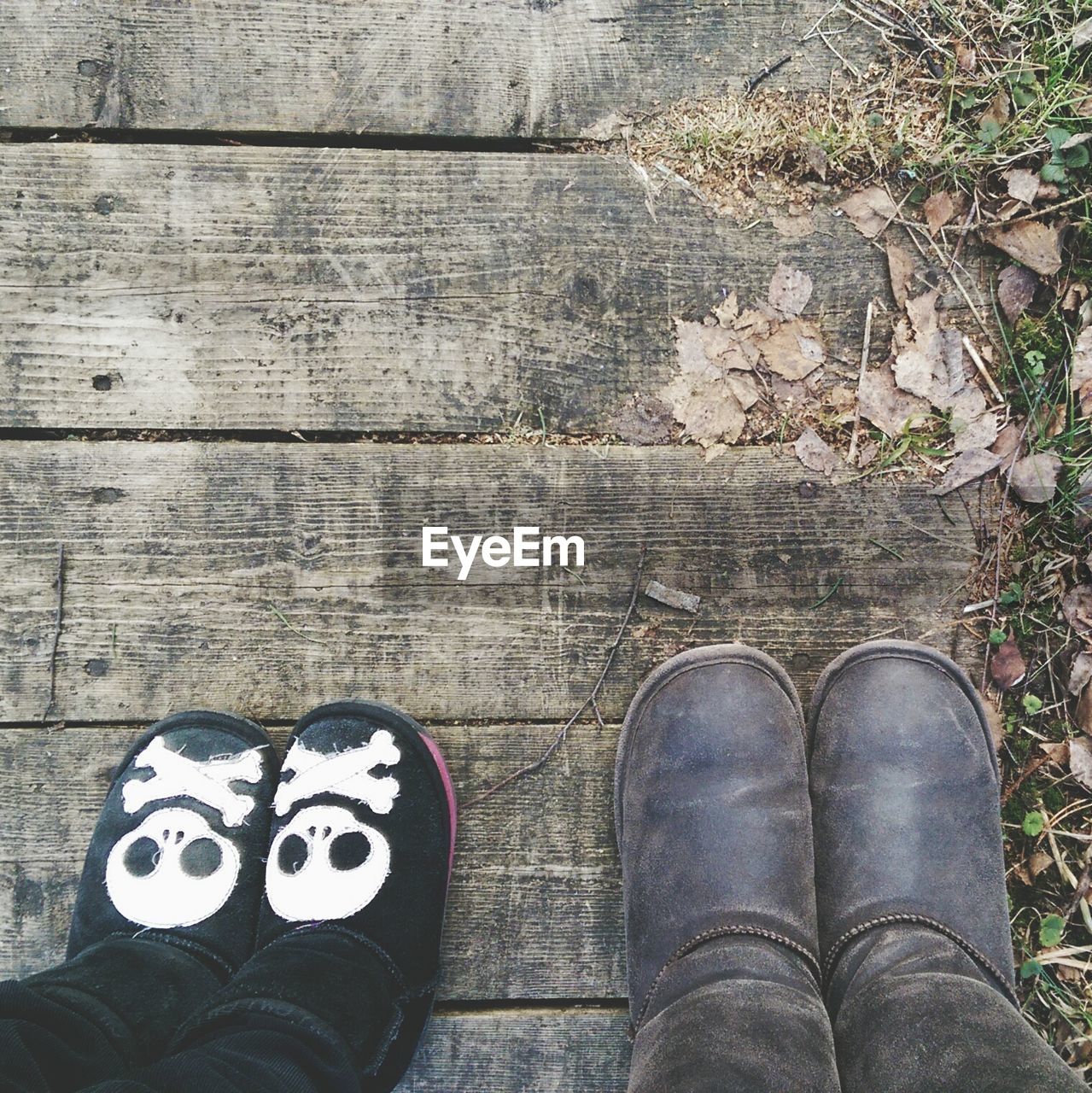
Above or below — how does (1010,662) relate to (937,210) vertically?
below

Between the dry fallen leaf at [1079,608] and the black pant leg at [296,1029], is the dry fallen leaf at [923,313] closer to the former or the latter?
the dry fallen leaf at [1079,608]

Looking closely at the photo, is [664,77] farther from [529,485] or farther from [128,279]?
[128,279]

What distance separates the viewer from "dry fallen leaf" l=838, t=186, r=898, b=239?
62.2 inches

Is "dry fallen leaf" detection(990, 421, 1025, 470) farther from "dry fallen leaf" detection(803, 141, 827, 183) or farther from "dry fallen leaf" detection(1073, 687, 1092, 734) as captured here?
"dry fallen leaf" detection(803, 141, 827, 183)

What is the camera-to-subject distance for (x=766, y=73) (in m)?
1.58

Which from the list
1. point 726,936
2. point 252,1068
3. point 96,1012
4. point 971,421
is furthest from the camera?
point 971,421

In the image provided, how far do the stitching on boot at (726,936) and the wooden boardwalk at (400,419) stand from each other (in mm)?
123

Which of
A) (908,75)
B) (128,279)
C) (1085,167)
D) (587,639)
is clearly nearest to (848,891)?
(587,639)

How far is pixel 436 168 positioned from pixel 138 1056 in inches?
62.5

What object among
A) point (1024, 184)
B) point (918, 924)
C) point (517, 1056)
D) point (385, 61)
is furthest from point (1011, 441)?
point (517, 1056)

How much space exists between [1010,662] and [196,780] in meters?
1.57

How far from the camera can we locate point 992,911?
59.8 inches

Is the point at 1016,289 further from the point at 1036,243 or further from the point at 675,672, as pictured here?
the point at 675,672

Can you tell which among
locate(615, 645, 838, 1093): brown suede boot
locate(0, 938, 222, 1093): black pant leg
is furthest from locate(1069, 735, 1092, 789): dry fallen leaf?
locate(0, 938, 222, 1093): black pant leg
